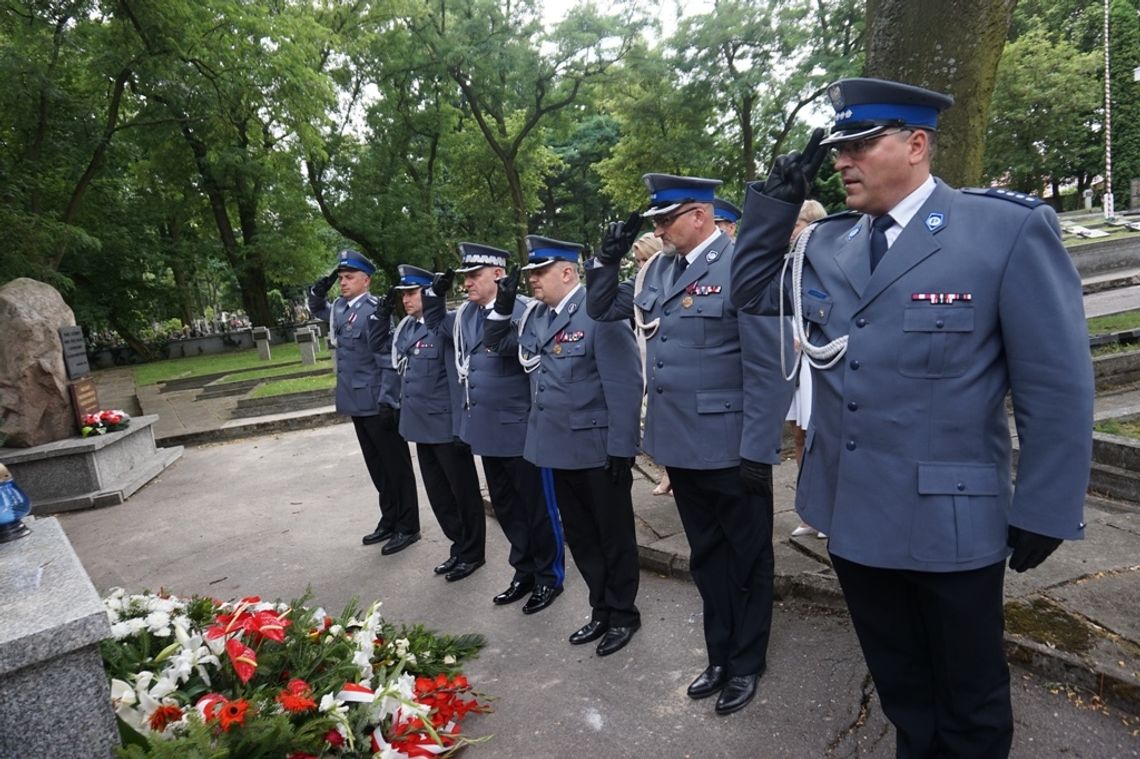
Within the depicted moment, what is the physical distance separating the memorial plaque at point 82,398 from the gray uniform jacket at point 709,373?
766cm

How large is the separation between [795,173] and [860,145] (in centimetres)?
20

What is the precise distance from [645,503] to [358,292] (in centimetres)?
271

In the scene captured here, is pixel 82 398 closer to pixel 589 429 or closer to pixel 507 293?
pixel 507 293

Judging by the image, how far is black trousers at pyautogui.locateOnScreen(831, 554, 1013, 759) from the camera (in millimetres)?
1898

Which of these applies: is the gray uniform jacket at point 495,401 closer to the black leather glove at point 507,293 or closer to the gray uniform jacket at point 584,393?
the black leather glove at point 507,293

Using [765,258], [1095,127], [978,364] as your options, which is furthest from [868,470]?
[1095,127]

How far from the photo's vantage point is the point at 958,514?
1.83 m

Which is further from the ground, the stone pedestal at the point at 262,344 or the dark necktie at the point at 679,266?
the dark necktie at the point at 679,266

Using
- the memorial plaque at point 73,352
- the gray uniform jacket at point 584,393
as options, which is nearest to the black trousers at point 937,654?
the gray uniform jacket at point 584,393

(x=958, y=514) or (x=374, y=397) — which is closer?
(x=958, y=514)

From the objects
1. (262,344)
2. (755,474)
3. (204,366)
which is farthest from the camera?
(204,366)

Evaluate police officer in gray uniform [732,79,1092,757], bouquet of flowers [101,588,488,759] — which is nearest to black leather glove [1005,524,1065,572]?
police officer in gray uniform [732,79,1092,757]

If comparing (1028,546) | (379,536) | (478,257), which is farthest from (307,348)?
(1028,546)

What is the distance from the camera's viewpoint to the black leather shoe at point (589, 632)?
367cm
